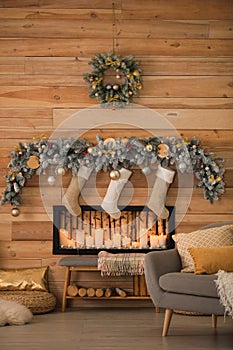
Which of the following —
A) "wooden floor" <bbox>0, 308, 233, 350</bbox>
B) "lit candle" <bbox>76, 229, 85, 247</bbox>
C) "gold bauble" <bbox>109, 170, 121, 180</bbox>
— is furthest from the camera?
"lit candle" <bbox>76, 229, 85, 247</bbox>

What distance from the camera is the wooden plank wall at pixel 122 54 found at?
600 centimetres

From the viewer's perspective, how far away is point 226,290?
4.08 meters

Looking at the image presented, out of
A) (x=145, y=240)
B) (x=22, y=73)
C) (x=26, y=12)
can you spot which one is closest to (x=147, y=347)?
(x=145, y=240)

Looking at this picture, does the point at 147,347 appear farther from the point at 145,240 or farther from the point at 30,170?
the point at 30,170

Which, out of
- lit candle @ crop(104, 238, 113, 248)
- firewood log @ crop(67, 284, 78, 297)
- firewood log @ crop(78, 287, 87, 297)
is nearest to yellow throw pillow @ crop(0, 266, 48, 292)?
firewood log @ crop(67, 284, 78, 297)

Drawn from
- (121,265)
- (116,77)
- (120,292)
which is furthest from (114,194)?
(116,77)

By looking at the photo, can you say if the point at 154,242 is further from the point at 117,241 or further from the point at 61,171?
the point at 61,171

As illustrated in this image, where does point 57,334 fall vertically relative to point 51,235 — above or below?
below

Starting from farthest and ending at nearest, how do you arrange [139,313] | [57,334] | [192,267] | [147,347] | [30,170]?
1. [30,170]
2. [139,313]
3. [192,267]
4. [57,334]
5. [147,347]

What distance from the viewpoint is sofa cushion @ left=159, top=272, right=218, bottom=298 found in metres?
4.18

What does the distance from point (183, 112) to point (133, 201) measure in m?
0.94

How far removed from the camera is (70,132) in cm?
598

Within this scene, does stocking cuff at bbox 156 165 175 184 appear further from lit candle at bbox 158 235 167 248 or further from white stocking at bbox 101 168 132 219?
lit candle at bbox 158 235 167 248

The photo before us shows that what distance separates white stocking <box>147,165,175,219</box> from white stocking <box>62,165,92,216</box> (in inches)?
24.2
